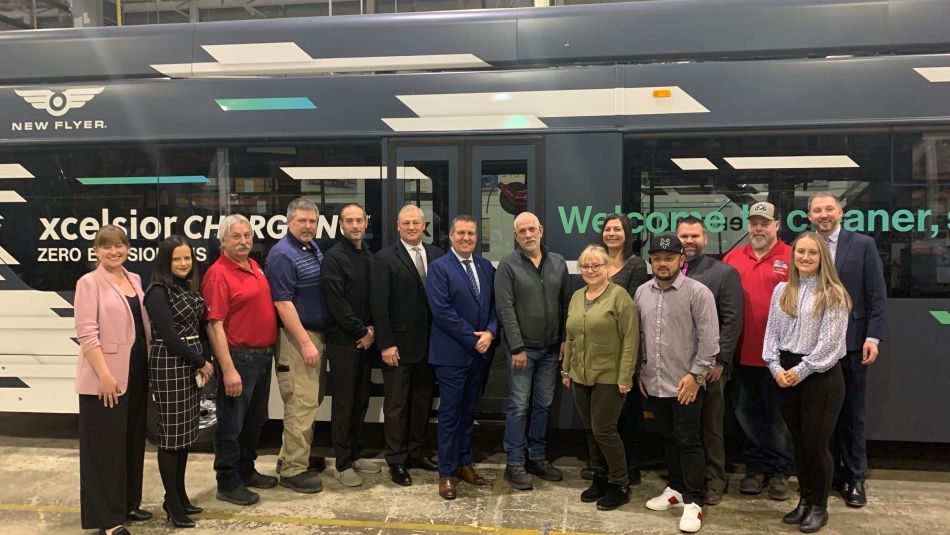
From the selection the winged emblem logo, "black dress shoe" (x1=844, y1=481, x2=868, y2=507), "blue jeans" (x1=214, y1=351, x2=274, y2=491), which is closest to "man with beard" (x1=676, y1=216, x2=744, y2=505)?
"black dress shoe" (x1=844, y1=481, x2=868, y2=507)

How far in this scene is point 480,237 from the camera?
471cm

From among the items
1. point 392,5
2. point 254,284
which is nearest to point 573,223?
point 254,284

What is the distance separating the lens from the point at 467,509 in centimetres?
414

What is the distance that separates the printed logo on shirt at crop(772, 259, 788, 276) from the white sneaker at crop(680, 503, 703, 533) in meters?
1.48

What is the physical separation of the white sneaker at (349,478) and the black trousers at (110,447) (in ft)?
4.23

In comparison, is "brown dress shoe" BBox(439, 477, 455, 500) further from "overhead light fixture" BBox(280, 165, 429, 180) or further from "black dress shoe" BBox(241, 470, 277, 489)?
"overhead light fixture" BBox(280, 165, 429, 180)

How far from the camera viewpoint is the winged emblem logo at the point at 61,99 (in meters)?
5.00

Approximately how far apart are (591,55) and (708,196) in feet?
4.21

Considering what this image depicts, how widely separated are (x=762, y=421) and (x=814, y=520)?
0.66m

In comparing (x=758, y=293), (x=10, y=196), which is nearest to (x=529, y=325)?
(x=758, y=293)

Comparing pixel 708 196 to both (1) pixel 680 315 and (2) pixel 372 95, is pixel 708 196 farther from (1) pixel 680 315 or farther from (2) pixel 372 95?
(2) pixel 372 95

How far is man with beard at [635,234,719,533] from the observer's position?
370cm

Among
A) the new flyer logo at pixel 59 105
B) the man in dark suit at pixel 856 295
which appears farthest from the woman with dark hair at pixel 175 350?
the man in dark suit at pixel 856 295

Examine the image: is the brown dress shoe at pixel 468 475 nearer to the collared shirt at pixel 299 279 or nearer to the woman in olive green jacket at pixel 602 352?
the woman in olive green jacket at pixel 602 352
